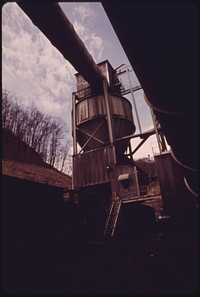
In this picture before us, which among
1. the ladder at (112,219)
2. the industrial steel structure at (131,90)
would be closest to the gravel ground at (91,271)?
the industrial steel structure at (131,90)

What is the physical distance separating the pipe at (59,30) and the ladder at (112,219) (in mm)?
10479

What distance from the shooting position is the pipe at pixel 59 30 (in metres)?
9.47

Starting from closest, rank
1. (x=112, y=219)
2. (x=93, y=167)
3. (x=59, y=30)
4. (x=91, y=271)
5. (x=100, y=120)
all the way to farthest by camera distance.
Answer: (x=91, y=271) → (x=59, y=30) → (x=112, y=219) → (x=93, y=167) → (x=100, y=120)

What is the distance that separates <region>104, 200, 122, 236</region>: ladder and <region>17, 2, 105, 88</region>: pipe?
10479mm

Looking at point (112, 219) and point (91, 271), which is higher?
point (112, 219)

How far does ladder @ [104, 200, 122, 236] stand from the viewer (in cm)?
1040

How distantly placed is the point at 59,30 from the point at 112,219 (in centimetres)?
1137

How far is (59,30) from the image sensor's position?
10758mm

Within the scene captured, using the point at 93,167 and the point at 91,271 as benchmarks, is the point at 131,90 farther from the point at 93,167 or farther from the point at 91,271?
the point at 91,271

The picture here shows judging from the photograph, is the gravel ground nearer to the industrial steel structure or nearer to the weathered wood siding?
the industrial steel structure

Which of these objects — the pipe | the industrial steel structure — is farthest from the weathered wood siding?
the pipe

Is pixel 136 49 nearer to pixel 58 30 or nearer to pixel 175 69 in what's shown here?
pixel 175 69

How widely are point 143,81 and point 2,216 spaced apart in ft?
16.7

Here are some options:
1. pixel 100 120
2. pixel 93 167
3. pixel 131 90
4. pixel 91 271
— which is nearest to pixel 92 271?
pixel 91 271
